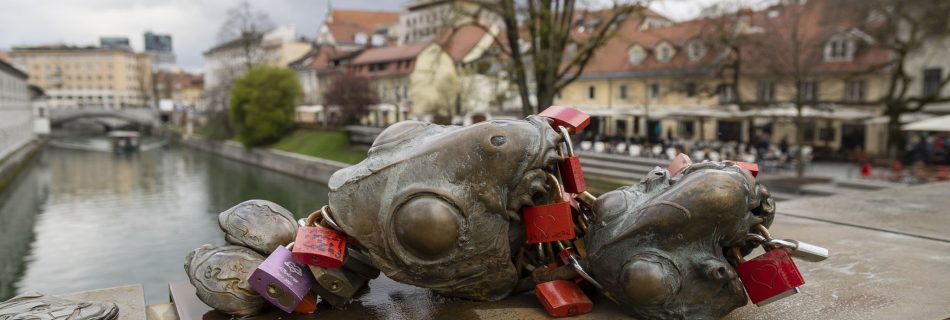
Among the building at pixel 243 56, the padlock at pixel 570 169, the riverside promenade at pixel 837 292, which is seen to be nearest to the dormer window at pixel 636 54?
the building at pixel 243 56

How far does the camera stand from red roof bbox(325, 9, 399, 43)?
7794 cm

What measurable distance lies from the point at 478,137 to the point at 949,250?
4.26m

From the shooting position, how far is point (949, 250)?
4.92 metres

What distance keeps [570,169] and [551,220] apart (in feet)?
0.93

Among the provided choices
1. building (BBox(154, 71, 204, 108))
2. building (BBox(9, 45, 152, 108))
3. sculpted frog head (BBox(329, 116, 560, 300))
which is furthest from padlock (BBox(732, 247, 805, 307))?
building (BBox(9, 45, 152, 108))

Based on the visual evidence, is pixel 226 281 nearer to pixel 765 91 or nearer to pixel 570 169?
pixel 570 169

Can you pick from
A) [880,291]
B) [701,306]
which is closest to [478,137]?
[701,306]

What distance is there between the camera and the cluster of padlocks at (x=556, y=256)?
9.93 feet

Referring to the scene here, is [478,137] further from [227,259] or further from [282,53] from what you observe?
[282,53]

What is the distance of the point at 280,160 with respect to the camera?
115 ft

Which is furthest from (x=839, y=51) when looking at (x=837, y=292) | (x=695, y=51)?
(x=837, y=292)

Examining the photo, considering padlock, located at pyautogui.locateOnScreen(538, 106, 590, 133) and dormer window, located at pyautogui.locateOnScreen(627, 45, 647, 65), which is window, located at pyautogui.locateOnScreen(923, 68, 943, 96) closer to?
dormer window, located at pyautogui.locateOnScreen(627, 45, 647, 65)

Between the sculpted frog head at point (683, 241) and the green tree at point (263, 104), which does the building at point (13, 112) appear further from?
the sculpted frog head at point (683, 241)

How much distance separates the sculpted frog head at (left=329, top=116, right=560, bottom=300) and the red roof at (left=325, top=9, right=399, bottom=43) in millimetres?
74909
